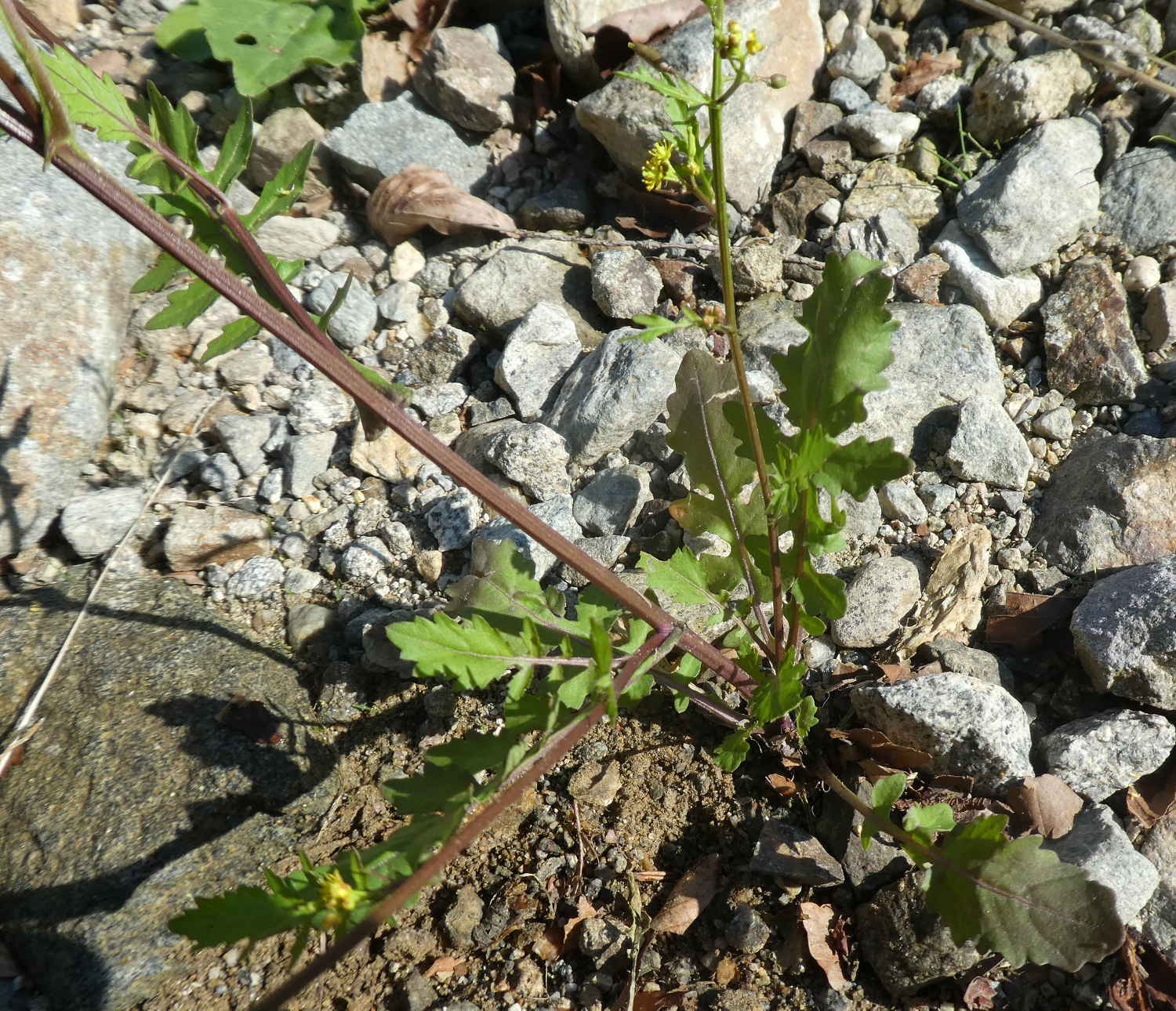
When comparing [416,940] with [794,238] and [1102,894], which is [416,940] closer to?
[1102,894]

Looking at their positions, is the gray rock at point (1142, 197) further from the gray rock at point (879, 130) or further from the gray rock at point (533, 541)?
the gray rock at point (533, 541)

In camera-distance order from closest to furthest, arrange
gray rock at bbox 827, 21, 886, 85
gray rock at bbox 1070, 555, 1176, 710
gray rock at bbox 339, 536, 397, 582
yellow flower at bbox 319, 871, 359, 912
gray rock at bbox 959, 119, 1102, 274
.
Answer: yellow flower at bbox 319, 871, 359, 912, gray rock at bbox 1070, 555, 1176, 710, gray rock at bbox 339, 536, 397, 582, gray rock at bbox 959, 119, 1102, 274, gray rock at bbox 827, 21, 886, 85

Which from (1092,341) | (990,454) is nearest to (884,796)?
(990,454)

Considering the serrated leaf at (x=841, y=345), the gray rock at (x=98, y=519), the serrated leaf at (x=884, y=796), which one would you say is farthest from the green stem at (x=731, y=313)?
the gray rock at (x=98, y=519)

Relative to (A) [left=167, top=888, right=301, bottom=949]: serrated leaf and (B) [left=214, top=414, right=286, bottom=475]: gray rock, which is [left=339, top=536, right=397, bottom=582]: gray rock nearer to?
(B) [left=214, top=414, right=286, bottom=475]: gray rock

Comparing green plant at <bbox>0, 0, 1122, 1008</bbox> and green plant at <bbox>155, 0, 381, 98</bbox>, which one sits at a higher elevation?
green plant at <bbox>155, 0, 381, 98</bbox>

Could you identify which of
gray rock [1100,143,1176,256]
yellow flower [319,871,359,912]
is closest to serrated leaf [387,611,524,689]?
yellow flower [319,871,359,912]
